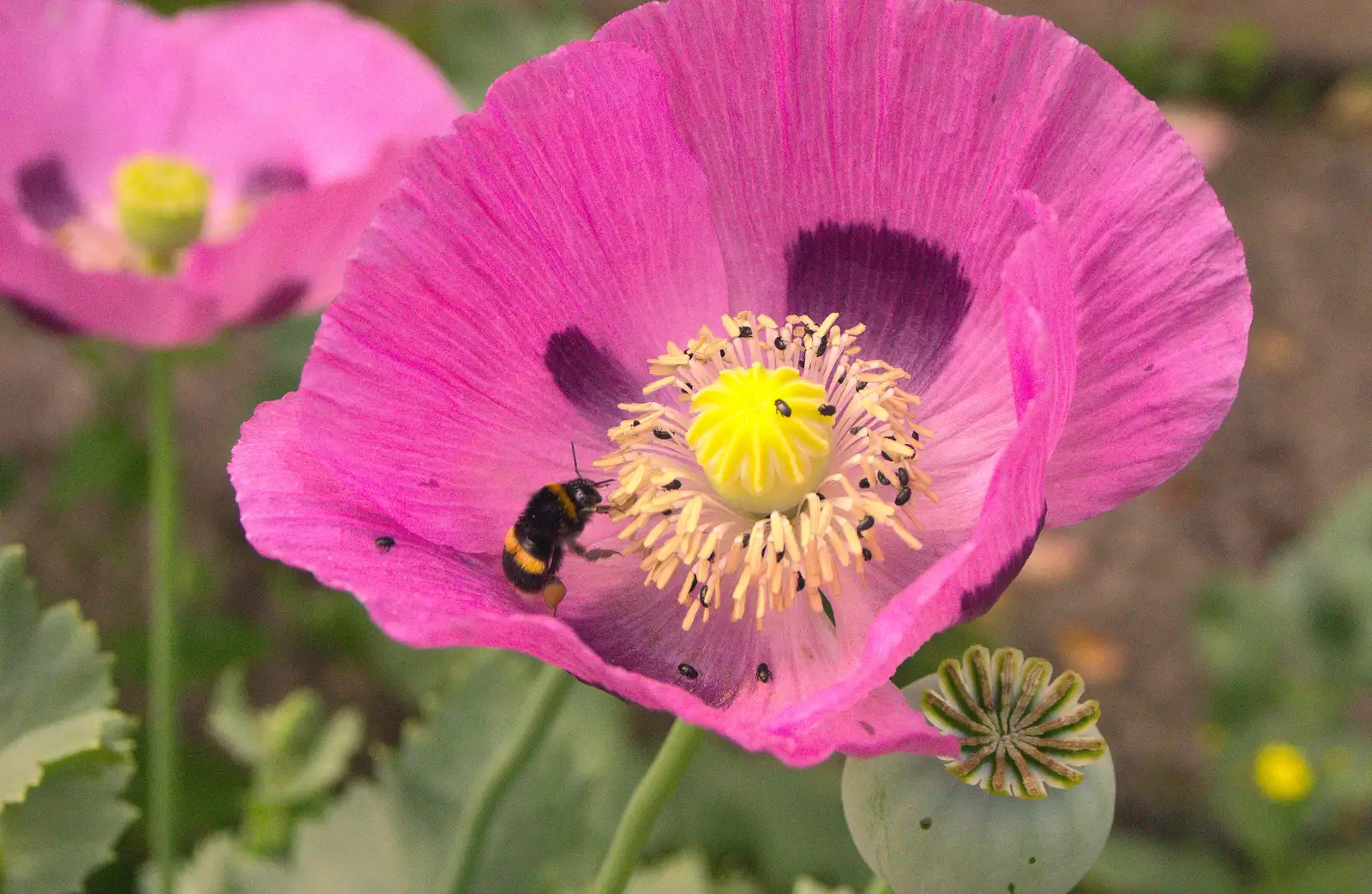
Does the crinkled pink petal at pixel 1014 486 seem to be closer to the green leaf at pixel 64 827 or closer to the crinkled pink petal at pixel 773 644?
the crinkled pink petal at pixel 773 644

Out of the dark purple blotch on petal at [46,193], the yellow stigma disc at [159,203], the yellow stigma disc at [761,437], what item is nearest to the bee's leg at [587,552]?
the yellow stigma disc at [761,437]

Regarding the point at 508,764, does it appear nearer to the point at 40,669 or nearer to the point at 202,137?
the point at 40,669

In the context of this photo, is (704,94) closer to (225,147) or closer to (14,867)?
(14,867)

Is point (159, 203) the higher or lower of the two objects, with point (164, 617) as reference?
higher

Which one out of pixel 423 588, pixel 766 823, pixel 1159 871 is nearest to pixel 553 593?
pixel 423 588

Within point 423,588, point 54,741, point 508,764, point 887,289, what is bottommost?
point 54,741

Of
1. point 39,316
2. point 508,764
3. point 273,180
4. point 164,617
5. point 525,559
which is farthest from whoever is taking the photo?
point 273,180
